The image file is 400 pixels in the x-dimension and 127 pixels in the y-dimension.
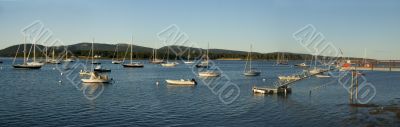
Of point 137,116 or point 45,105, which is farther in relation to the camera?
point 45,105

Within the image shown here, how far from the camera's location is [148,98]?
62719 millimetres

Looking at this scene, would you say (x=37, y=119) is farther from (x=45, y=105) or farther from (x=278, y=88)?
(x=278, y=88)

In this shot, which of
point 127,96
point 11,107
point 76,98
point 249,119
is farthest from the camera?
point 127,96

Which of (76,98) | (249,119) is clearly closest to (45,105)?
(76,98)

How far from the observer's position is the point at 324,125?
43125 millimetres

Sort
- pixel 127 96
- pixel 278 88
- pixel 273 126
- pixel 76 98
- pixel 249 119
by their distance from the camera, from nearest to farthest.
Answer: pixel 273 126 < pixel 249 119 < pixel 76 98 < pixel 127 96 < pixel 278 88

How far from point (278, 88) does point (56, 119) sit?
37.2m

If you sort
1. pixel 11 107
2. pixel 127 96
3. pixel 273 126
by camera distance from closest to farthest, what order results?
pixel 273 126
pixel 11 107
pixel 127 96

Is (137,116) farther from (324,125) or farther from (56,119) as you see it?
(324,125)

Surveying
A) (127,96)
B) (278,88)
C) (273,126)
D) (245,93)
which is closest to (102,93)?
(127,96)

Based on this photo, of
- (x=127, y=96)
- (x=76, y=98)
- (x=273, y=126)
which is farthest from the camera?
(x=127, y=96)

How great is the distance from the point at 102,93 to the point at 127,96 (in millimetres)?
4994

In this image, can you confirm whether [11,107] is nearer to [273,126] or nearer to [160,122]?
[160,122]

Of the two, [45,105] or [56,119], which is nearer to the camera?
[56,119]
